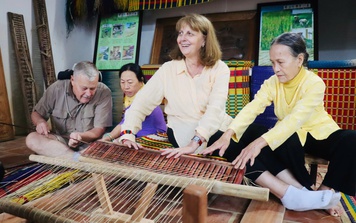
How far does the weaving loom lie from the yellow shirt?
0.35m

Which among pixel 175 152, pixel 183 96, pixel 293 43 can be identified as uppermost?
pixel 293 43

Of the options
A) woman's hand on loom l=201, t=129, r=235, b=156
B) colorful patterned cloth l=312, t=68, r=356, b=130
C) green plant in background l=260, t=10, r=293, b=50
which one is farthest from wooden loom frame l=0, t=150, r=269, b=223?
green plant in background l=260, t=10, r=293, b=50

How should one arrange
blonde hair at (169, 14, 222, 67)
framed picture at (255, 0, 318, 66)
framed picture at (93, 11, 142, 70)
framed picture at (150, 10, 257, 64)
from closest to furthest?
blonde hair at (169, 14, 222, 67), framed picture at (255, 0, 318, 66), framed picture at (150, 10, 257, 64), framed picture at (93, 11, 142, 70)

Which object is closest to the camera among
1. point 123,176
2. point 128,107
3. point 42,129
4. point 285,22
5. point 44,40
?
point 123,176

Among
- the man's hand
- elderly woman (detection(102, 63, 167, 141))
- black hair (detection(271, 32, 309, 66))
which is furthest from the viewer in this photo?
elderly woman (detection(102, 63, 167, 141))

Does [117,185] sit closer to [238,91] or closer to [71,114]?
[71,114]

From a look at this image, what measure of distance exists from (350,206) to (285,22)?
2.11 meters

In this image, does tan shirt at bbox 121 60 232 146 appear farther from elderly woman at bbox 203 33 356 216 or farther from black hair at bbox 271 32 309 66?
black hair at bbox 271 32 309 66

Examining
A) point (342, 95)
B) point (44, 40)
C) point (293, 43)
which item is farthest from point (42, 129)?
point (342, 95)

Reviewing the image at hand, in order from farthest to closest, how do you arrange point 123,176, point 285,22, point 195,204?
point 285,22 < point 123,176 < point 195,204

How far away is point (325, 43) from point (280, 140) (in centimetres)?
214

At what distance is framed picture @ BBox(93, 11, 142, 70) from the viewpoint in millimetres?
4109

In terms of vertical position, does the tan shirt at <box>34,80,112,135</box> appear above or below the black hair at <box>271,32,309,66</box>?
below

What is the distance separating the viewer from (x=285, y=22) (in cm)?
331
